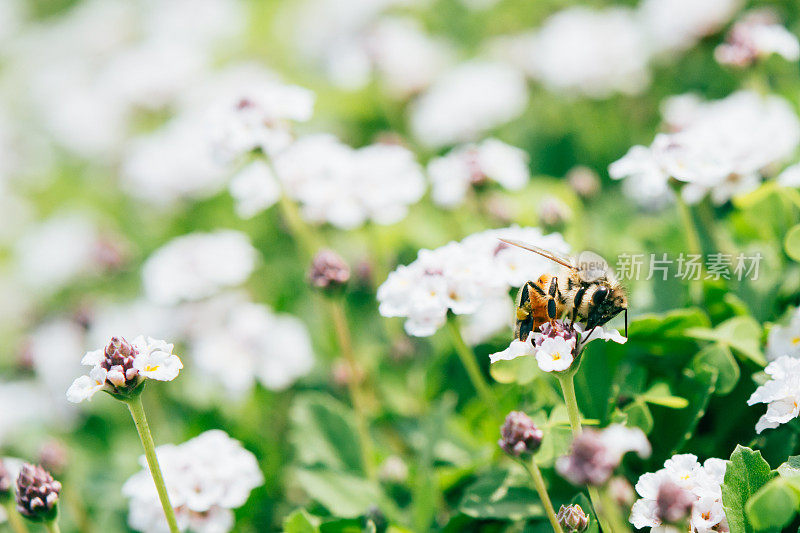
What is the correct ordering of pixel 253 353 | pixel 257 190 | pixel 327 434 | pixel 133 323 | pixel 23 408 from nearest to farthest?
1. pixel 327 434
2. pixel 257 190
3. pixel 253 353
4. pixel 23 408
5. pixel 133 323

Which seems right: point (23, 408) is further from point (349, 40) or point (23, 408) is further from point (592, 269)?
point (349, 40)

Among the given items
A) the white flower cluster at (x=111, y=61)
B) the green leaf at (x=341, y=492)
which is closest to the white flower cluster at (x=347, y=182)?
the green leaf at (x=341, y=492)

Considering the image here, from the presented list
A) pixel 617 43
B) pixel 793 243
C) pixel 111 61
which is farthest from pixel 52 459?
pixel 111 61

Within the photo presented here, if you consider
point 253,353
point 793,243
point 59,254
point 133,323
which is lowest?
point 59,254

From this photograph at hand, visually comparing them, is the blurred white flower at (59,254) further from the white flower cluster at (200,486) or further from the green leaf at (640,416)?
the green leaf at (640,416)

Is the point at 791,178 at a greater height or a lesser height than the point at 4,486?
greater

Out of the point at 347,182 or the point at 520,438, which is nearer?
the point at 520,438

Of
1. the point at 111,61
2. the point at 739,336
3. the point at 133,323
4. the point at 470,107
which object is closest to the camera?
the point at 739,336
